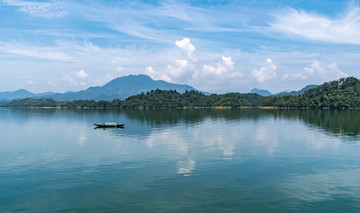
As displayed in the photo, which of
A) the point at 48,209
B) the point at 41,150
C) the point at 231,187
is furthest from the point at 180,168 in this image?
the point at 41,150

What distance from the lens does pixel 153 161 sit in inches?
1781

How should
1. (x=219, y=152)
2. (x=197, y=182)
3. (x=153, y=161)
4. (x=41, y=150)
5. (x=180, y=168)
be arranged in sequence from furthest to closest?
(x=41, y=150), (x=219, y=152), (x=153, y=161), (x=180, y=168), (x=197, y=182)

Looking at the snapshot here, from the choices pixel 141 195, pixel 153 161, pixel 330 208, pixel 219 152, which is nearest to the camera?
pixel 330 208

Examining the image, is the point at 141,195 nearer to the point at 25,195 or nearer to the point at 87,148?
the point at 25,195

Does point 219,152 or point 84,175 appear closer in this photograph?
point 84,175

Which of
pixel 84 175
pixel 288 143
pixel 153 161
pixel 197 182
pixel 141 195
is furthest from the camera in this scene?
pixel 288 143

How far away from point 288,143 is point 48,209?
5480cm

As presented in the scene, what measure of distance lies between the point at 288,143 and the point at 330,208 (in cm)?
4096

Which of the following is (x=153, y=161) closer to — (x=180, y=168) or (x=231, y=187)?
(x=180, y=168)

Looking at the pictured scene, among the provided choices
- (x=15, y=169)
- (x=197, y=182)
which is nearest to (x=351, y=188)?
(x=197, y=182)

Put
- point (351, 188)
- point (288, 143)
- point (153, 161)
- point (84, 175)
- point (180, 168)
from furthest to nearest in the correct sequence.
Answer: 1. point (288, 143)
2. point (153, 161)
3. point (180, 168)
4. point (84, 175)
5. point (351, 188)

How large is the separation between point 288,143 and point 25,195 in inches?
2181

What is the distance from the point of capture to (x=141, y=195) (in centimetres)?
2905

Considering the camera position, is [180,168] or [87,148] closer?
[180,168]
